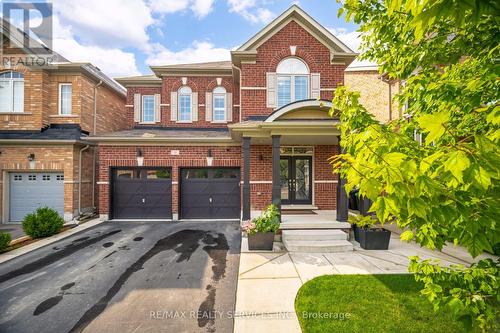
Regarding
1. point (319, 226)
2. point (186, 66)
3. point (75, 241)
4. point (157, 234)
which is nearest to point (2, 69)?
point (186, 66)

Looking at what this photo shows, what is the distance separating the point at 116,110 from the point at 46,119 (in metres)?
3.91

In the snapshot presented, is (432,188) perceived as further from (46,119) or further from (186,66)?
(46,119)

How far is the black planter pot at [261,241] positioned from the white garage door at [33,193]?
959 centimetres

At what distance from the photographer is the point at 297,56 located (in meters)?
10.1

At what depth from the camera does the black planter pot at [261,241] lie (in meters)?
6.50

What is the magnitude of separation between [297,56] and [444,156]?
32.9 feet

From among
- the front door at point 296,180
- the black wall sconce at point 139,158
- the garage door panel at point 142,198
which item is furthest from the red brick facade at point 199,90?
the front door at point 296,180

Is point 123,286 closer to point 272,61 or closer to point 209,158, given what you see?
point 209,158

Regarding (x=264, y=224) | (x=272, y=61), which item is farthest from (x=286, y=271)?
(x=272, y=61)

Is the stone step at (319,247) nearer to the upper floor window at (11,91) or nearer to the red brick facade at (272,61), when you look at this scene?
the red brick facade at (272,61)

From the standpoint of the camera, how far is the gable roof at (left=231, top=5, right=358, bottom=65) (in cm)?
980

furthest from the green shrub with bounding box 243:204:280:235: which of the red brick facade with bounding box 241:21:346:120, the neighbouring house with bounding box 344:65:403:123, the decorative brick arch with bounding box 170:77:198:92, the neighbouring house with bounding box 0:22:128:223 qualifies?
the neighbouring house with bounding box 344:65:403:123

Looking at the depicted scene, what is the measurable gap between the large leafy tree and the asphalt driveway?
3.13 m

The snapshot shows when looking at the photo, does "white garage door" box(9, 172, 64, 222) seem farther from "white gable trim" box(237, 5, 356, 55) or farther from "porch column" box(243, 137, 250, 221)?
"white gable trim" box(237, 5, 356, 55)
